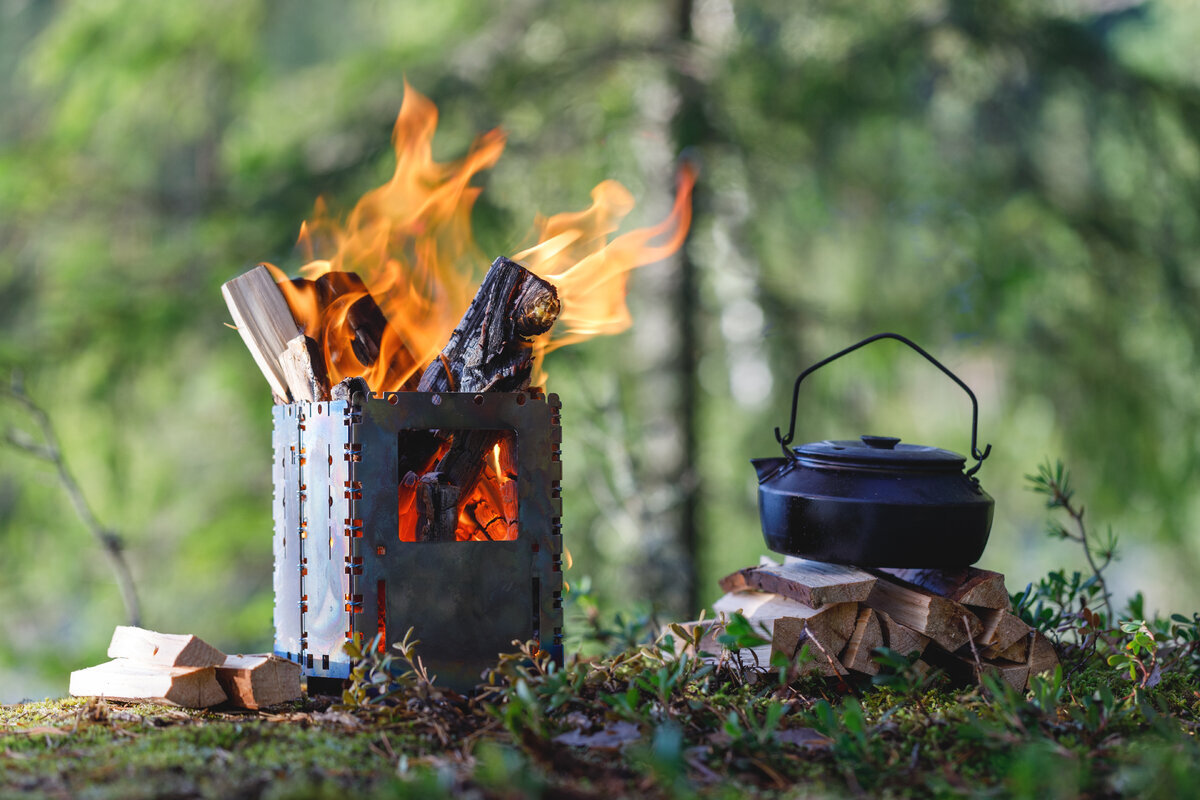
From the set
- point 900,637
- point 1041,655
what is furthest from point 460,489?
point 1041,655

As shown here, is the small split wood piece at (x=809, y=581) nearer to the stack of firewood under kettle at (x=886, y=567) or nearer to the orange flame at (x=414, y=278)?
the stack of firewood under kettle at (x=886, y=567)

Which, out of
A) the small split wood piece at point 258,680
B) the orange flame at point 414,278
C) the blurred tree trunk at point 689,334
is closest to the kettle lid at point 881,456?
the orange flame at point 414,278

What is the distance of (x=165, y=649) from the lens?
2709mm

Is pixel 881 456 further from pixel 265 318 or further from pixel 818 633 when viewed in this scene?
pixel 265 318

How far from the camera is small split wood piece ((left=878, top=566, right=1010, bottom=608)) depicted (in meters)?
2.96

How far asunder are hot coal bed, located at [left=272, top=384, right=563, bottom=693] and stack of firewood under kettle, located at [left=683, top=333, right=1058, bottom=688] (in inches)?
22.9

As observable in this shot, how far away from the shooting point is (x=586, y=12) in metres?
6.59

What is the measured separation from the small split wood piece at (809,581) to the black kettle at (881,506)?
6 cm

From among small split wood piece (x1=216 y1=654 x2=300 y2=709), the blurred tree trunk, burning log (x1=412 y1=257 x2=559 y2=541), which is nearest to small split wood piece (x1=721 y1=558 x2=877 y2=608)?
burning log (x1=412 y1=257 x2=559 y2=541)

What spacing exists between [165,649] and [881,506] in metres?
2.04

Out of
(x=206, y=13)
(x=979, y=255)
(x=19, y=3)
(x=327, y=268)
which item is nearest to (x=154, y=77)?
(x=206, y=13)

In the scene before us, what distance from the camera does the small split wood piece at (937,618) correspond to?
9.60ft

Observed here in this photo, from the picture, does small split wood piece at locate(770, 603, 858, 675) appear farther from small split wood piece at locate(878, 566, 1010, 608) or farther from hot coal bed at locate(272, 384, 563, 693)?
hot coal bed at locate(272, 384, 563, 693)

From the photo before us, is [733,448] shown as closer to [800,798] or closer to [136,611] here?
[136,611]
